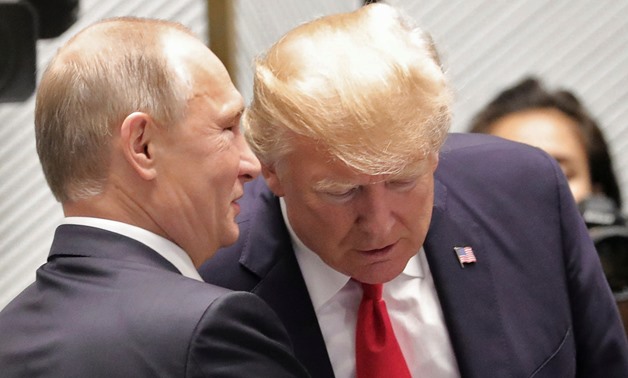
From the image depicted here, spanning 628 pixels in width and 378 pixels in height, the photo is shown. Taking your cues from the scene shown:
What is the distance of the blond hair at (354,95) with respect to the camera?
5.62 ft

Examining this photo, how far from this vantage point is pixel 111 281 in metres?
1.48

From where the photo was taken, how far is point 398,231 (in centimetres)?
182

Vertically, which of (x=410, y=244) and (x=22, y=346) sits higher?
(x=22, y=346)

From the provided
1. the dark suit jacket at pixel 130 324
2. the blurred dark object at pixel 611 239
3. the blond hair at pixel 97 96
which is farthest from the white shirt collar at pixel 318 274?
the blurred dark object at pixel 611 239

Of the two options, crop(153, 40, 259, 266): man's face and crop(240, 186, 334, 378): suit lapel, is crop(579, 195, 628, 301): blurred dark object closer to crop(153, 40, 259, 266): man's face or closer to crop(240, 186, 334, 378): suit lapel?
crop(240, 186, 334, 378): suit lapel

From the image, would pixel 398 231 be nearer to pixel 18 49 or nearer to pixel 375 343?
pixel 375 343

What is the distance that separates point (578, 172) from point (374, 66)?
4.05ft

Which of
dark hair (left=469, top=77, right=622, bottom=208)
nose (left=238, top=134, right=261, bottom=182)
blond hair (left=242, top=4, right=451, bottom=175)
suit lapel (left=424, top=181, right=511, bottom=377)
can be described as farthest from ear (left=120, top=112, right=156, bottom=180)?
dark hair (left=469, top=77, right=622, bottom=208)

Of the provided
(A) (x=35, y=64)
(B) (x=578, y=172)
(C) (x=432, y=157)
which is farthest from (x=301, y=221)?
(B) (x=578, y=172)

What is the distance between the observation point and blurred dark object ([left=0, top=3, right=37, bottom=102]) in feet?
8.02

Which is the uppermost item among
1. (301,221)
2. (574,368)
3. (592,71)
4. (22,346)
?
(22,346)

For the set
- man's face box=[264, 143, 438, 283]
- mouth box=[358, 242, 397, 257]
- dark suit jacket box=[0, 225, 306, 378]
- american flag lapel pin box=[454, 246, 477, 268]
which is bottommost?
american flag lapel pin box=[454, 246, 477, 268]

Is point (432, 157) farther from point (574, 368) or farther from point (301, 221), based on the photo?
point (574, 368)

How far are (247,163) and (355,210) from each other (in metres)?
0.21
